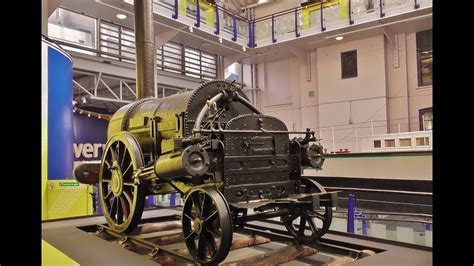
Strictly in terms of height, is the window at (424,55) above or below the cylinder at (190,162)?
above

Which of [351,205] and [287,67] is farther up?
[287,67]

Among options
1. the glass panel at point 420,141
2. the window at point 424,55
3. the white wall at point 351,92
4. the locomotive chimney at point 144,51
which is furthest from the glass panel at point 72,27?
the window at point 424,55

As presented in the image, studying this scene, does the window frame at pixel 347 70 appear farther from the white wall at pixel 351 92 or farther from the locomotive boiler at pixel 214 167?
the locomotive boiler at pixel 214 167

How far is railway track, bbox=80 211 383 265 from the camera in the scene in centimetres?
331

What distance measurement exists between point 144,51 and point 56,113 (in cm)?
172

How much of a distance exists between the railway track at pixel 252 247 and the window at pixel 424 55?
976cm

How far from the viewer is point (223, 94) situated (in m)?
3.57

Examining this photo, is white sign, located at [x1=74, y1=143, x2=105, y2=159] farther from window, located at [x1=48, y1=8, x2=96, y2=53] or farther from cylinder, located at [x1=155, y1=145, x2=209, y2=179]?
cylinder, located at [x1=155, y1=145, x2=209, y2=179]

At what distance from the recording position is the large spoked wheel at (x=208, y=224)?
277 centimetres

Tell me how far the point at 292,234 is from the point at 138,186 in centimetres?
162

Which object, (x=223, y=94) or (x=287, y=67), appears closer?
(x=223, y=94)
